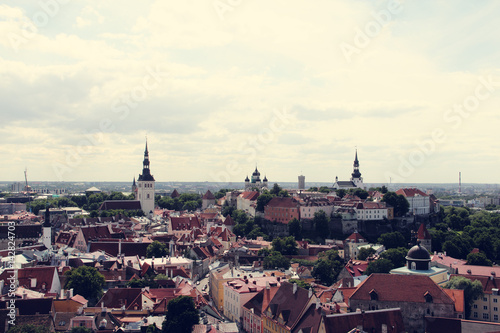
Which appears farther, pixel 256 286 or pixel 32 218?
pixel 32 218

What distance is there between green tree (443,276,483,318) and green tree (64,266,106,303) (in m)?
36.7

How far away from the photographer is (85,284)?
54.1 metres

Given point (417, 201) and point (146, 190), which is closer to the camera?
point (417, 201)

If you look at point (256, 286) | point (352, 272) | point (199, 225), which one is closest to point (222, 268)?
point (256, 286)

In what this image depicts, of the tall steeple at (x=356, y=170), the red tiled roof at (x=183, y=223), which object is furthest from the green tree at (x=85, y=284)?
the tall steeple at (x=356, y=170)

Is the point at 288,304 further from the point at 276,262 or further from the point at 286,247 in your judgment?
the point at 286,247

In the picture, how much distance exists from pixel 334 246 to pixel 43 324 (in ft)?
202

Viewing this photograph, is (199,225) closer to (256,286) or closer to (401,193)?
(401,193)

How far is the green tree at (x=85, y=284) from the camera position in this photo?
53.8 meters

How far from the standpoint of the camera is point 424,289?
4538 centimetres

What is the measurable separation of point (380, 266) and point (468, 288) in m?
15.2

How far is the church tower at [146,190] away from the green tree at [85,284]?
9226 cm

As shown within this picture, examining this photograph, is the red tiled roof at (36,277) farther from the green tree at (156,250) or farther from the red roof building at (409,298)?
the red roof building at (409,298)

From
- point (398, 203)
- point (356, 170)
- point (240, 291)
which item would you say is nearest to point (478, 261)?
point (398, 203)
